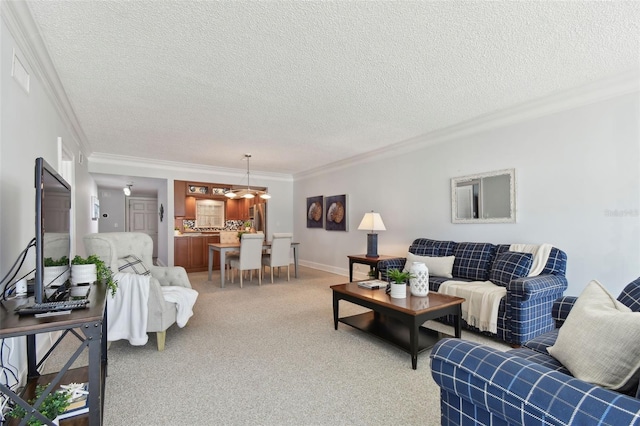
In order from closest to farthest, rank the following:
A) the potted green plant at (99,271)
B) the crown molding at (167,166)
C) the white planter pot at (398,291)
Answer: the potted green plant at (99,271)
the white planter pot at (398,291)
the crown molding at (167,166)

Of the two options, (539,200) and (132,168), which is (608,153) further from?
(132,168)

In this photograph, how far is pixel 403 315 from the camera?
246cm

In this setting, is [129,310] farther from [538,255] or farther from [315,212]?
[315,212]

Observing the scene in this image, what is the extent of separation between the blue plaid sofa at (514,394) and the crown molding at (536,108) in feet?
9.58

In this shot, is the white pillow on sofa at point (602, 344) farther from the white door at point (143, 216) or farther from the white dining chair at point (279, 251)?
the white door at point (143, 216)

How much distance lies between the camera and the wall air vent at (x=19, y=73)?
1963 mm

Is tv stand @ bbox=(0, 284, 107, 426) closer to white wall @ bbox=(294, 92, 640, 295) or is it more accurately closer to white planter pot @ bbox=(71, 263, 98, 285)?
white planter pot @ bbox=(71, 263, 98, 285)

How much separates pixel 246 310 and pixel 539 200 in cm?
367

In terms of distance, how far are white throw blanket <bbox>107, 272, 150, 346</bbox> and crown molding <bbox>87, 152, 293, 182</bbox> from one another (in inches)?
162

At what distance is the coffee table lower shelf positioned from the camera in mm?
2629

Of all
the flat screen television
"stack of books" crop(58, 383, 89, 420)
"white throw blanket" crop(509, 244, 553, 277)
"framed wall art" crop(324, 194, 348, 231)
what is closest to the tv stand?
"stack of books" crop(58, 383, 89, 420)

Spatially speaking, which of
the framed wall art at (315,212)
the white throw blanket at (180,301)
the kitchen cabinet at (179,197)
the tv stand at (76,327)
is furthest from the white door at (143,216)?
the tv stand at (76,327)

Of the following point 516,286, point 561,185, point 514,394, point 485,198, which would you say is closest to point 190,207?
point 485,198

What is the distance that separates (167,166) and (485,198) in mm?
5957
